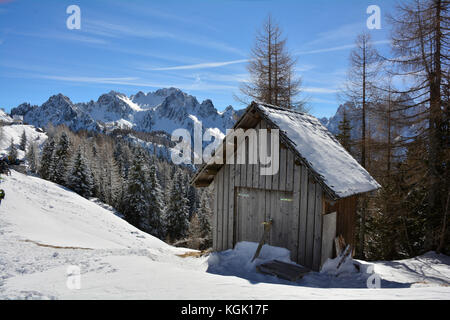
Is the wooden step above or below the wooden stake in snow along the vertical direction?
below

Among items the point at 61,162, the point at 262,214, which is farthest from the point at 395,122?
the point at 61,162

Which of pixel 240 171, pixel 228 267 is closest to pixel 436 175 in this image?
pixel 240 171

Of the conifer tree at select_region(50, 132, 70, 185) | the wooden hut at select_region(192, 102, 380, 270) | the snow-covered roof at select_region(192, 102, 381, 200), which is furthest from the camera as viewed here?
the conifer tree at select_region(50, 132, 70, 185)

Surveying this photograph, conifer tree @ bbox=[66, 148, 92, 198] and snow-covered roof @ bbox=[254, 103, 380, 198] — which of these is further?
conifer tree @ bbox=[66, 148, 92, 198]

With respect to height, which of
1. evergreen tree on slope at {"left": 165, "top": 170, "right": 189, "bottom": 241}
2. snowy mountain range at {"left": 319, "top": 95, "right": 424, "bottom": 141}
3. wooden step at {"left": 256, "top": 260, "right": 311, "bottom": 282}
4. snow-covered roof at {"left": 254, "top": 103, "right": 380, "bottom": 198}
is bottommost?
Result: evergreen tree on slope at {"left": 165, "top": 170, "right": 189, "bottom": 241}

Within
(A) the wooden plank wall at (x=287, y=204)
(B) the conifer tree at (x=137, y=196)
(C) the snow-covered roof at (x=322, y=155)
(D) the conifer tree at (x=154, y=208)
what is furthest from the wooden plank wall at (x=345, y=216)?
(D) the conifer tree at (x=154, y=208)

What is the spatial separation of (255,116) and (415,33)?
8.94 meters

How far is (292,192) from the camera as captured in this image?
7523 millimetres

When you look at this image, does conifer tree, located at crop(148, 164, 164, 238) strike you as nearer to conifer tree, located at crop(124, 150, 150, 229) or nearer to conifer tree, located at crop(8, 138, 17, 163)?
conifer tree, located at crop(124, 150, 150, 229)

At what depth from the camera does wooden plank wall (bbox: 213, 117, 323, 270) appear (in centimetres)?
713

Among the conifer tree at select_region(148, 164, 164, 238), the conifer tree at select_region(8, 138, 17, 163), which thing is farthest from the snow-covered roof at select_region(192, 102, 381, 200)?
the conifer tree at select_region(148, 164, 164, 238)

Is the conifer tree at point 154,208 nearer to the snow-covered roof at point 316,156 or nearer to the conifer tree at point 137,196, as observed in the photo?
the conifer tree at point 137,196

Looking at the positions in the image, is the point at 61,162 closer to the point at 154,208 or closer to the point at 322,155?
the point at 154,208

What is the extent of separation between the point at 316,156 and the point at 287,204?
1593 mm
